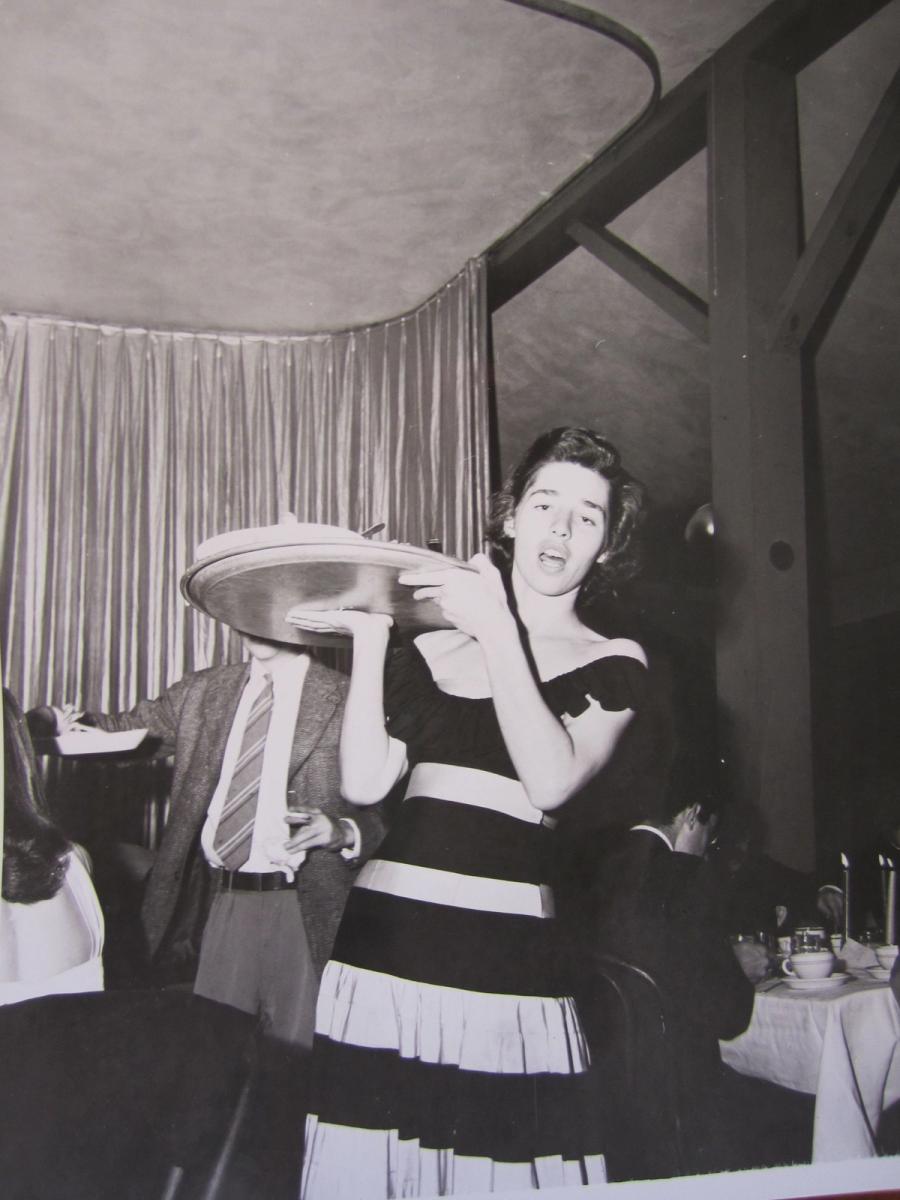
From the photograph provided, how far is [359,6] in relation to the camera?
84.5 inches

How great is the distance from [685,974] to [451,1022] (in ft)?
1.84

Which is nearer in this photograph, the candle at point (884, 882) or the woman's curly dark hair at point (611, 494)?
the woman's curly dark hair at point (611, 494)

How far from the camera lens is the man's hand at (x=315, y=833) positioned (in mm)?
1954

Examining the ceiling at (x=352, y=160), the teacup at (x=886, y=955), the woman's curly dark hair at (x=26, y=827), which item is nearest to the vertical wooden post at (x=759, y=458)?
the ceiling at (x=352, y=160)

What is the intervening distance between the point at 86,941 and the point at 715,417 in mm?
1719

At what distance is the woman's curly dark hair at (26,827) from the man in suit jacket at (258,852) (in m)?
0.13

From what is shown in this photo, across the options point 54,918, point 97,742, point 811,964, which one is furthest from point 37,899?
point 811,964

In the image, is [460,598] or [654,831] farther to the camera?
[654,831]

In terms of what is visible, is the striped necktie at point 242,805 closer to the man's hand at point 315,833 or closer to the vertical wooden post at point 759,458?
the man's hand at point 315,833

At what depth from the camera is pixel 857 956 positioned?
2.22 metres

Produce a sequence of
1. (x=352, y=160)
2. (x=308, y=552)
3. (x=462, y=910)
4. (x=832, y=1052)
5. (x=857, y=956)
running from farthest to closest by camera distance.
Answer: (x=352, y=160)
(x=857, y=956)
(x=832, y=1052)
(x=308, y=552)
(x=462, y=910)

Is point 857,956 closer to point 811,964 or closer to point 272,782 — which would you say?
point 811,964

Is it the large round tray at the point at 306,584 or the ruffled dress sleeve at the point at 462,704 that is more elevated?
the large round tray at the point at 306,584

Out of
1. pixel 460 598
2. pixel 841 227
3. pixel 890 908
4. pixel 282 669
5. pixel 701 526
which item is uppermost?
pixel 841 227
